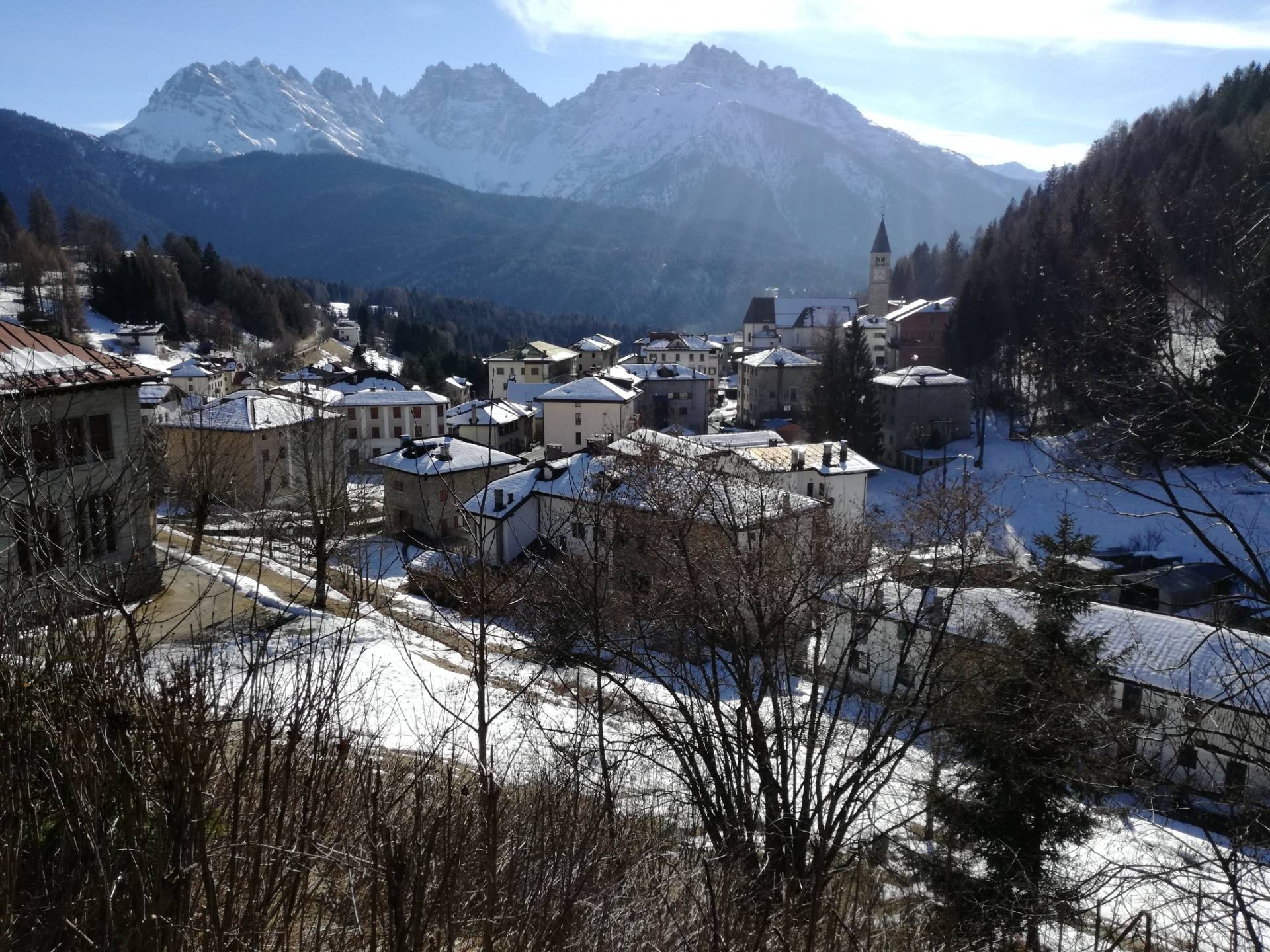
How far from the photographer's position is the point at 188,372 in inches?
2132

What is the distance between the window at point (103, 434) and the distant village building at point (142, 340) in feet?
186

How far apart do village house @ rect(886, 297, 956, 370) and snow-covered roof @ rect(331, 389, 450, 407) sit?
36.2 meters

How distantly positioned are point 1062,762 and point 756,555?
14.0ft

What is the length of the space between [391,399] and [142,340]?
2917 cm

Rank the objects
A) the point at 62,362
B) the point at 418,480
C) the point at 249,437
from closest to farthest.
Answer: the point at 62,362 → the point at 418,480 → the point at 249,437

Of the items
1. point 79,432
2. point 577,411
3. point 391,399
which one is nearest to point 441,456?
point 577,411

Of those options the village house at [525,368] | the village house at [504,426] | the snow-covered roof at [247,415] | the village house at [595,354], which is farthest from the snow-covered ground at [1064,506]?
the village house at [595,354]

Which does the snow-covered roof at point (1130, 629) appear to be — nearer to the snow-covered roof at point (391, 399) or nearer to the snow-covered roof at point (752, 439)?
the snow-covered roof at point (752, 439)

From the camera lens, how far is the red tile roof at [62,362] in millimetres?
12656

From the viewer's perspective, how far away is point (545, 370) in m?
65.4

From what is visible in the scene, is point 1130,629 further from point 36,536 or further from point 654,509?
point 36,536

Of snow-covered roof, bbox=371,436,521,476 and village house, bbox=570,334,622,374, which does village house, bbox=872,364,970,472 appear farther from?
village house, bbox=570,334,622,374

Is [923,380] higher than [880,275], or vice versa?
[880,275]

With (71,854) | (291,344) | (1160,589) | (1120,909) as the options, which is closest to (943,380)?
(1160,589)
